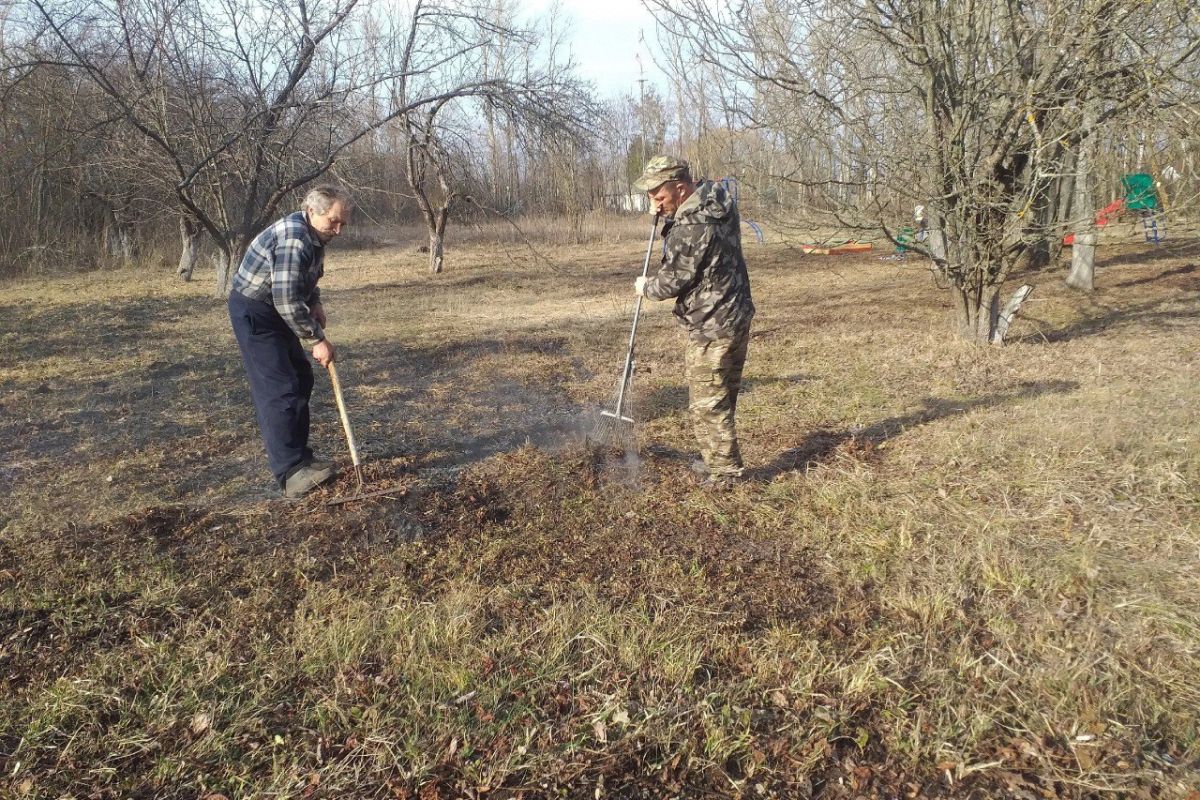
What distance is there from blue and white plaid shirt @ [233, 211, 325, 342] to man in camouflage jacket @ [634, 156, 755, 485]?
196 centimetres

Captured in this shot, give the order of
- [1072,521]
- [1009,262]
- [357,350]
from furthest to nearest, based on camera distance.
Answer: [357,350]
[1009,262]
[1072,521]

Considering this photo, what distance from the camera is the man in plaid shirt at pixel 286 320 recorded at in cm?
424

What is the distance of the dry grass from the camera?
8.34ft

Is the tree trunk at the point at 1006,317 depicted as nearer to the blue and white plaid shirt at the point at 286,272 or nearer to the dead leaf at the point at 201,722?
the blue and white plaid shirt at the point at 286,272

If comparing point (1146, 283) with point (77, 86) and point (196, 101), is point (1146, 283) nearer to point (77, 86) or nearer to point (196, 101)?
point (196, 101)

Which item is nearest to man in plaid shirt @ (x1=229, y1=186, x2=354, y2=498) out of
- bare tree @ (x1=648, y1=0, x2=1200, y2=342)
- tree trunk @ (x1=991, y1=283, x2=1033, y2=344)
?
bare tree @ (x1=648, y1=0, x2=1200, y2=342)

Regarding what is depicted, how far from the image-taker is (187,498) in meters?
4.68

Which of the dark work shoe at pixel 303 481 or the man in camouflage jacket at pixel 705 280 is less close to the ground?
the man in camouflage jacket at pixel 705 280

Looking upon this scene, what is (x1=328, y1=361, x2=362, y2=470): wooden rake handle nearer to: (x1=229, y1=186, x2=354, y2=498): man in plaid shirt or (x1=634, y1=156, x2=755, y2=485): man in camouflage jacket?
(x1=229, y1=186, x2=354, y2=498): man in plaid shirt

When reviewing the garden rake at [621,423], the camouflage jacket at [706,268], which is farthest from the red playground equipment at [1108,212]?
the camouflage jacket at [706,268]

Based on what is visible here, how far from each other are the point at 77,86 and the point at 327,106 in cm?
305

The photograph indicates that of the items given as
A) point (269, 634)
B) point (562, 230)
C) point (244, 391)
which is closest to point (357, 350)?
point (244, 391)

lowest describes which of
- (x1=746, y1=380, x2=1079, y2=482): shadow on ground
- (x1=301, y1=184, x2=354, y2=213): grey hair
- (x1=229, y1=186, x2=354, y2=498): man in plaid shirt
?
(x1=746, y1=380, x2=1079, y2=482): shadow on ground

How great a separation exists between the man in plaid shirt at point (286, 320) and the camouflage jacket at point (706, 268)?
1.91 m
